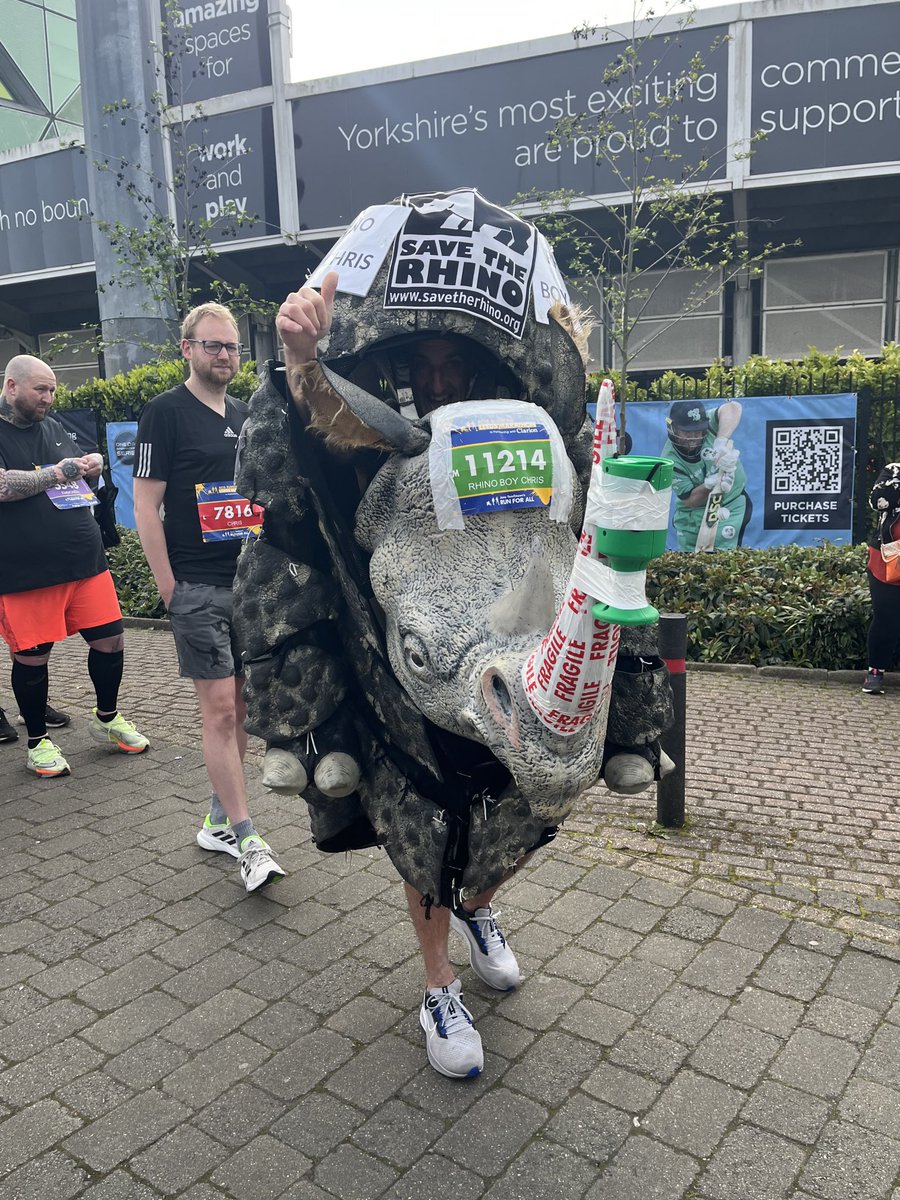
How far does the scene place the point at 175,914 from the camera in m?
3.70

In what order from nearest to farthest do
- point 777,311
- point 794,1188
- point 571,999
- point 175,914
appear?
1. point 794,1188
2. point 571,999
3. point 175,914
4. point 777,311

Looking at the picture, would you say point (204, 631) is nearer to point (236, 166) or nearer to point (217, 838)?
point (217, 838)

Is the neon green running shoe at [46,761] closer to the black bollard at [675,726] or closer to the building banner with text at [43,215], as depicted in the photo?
the black bollard at [675,726]

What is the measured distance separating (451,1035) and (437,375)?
6.24 ft

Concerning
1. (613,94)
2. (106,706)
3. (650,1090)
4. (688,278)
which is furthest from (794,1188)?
(688,278)

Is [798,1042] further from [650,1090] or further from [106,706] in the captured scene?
[106,706]

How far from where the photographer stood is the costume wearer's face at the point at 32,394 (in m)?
5.15

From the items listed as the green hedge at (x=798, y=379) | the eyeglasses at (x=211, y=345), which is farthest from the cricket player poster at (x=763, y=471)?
the eyeglasses at (x=211, y=345)

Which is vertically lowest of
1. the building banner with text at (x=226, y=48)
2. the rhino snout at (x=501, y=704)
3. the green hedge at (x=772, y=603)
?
the green hedge at (x=772, y=603)

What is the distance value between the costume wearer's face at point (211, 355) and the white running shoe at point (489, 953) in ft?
7.95

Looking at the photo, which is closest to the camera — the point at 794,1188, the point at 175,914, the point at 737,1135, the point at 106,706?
the point at 794,1188

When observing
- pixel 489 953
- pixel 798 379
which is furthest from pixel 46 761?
pixel 798 379

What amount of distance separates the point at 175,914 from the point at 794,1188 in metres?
2.42

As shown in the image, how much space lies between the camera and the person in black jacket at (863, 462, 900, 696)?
20.8ft
